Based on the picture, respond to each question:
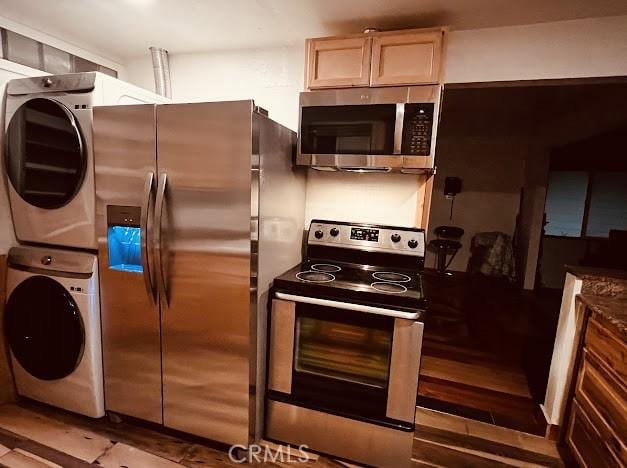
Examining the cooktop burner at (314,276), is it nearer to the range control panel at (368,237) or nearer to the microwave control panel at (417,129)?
the range control panel at (368,237)

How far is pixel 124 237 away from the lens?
1797 mm

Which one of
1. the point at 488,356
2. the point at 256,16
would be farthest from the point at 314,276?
the point at 488,356

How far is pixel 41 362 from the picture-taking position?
1.92 metres

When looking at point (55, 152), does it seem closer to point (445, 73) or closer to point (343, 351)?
point (343, 351)

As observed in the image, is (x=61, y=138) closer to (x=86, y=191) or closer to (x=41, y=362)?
(x=86, y=191)

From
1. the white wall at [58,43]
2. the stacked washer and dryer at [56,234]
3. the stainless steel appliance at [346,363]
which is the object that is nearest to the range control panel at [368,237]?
the stainless steel appliance at [346,363]

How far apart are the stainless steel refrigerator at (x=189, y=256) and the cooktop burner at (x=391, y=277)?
611 mm

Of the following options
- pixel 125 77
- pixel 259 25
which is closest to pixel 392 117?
pixel 259 25

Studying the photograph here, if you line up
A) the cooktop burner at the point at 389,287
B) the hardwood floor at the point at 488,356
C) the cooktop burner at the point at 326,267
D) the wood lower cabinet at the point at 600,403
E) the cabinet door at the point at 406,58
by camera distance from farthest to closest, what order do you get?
the hardwood floor at the point at 488,356
the cooktop burner at the point at 326,267
the cabinet door at the point at 406,58
the cooktop burner at the point at 389,287
the wood lower cabinet at the point at 600,403

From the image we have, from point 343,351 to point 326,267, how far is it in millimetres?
562

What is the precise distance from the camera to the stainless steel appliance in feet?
5.16

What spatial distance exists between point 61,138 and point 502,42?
2.60 meters

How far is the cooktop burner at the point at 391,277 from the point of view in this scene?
1875 millimetres

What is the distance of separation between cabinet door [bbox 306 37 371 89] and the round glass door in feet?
4.49
